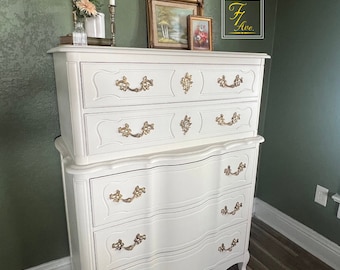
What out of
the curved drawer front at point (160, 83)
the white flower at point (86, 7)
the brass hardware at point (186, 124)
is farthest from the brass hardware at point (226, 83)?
the white flower at point (86, 7)

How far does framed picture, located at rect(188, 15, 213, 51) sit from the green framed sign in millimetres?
299

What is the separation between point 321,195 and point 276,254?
55 cm

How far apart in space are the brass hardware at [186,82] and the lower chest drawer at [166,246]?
640mm

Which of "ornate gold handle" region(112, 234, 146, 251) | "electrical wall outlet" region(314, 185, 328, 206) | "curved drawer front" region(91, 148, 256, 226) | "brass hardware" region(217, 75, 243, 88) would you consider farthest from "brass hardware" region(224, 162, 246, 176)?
"electrical wall outlet" region(314, 185, 328, 206)

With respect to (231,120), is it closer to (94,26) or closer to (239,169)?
(239,169)

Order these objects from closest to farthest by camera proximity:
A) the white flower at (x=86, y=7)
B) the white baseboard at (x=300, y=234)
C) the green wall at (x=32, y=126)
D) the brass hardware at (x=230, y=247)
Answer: the white flower at (x=86, y=7) → the green wall at (x=32, y=126) → the brass hardware at (x=230, y=247) → the white baseboard at (x=300, y=234)

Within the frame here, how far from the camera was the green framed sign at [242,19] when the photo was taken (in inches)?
70.6

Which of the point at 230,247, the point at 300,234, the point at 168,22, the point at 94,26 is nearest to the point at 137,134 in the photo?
the point at 94,26

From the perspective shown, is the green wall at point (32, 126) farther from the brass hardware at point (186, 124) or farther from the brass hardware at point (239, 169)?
the brass hardware at point (239, 169)

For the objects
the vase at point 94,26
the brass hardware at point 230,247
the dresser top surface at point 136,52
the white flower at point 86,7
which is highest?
the white flower at point 86,7

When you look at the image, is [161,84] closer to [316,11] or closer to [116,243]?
[116,243]

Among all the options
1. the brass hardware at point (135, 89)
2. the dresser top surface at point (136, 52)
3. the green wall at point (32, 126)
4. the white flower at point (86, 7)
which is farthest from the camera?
the green wall at point (32, 126)

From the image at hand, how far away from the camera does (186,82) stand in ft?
3.97

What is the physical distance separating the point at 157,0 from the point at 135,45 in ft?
0.89
